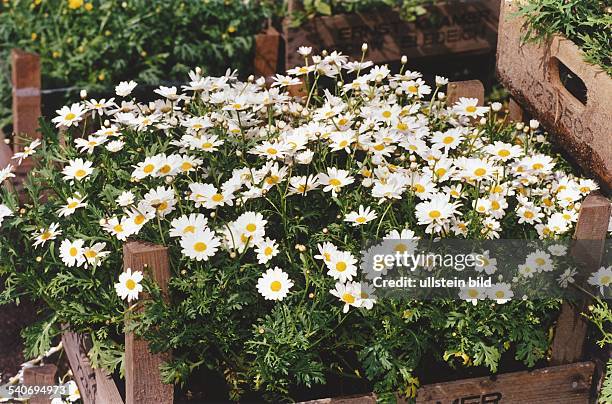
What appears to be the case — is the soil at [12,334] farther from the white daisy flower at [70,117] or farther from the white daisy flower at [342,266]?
the white daisy flower at [342,266]

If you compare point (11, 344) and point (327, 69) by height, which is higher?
point (327, 69)

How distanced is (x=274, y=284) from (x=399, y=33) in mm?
2592

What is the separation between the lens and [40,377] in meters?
3.04

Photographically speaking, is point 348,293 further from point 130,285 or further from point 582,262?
point 582,262

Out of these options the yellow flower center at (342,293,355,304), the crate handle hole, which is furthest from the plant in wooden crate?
the crate handle hole

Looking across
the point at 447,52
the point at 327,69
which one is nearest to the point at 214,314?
the point at 327,69

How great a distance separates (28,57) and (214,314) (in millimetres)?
2305

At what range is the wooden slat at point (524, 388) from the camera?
250 centimetres

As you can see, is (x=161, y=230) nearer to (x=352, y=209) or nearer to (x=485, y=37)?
(x=352, y=209)

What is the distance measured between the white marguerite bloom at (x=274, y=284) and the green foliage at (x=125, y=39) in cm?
246

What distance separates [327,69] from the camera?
2.80 meters

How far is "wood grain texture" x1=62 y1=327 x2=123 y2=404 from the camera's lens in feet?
8.40

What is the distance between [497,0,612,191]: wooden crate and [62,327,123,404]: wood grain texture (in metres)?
1.45

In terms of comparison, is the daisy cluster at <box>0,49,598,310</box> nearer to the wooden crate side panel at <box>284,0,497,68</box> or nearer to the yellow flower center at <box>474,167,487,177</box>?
the yellow flower center at <box>474,167,487,177</box>
